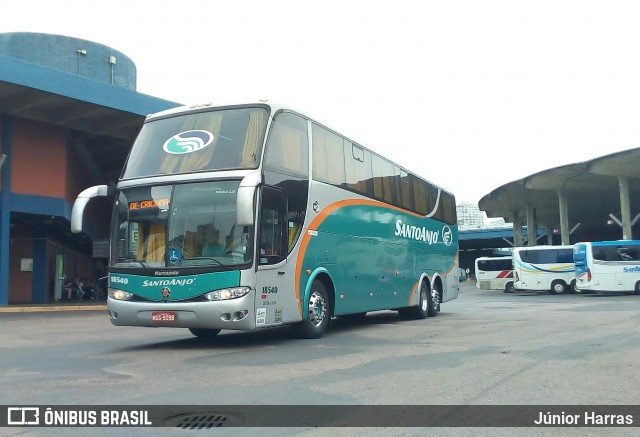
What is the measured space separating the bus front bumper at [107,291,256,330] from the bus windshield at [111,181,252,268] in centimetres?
59

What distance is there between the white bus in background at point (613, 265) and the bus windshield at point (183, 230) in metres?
28.6

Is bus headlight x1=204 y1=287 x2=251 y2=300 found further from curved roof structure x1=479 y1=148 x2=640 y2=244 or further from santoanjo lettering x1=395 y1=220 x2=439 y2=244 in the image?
curved roof structure x1=479 y1=148 x2=640 y2=244

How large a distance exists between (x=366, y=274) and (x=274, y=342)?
3.25 meters

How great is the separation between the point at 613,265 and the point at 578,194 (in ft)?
63.1

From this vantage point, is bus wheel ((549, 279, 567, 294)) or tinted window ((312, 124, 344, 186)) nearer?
tinted window ((312, 124, 344, 186))

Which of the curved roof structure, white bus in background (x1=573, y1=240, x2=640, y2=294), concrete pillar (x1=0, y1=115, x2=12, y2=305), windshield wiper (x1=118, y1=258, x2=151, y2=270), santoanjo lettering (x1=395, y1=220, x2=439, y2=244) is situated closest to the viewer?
windshield wiper (x1=118, y1=258, x2=151, y2=270)

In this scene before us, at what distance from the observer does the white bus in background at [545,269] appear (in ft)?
124

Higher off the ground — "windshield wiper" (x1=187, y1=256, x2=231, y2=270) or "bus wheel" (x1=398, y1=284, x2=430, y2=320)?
"windshield wiper" (x1=187, y1=256, x2=231, y2=270)

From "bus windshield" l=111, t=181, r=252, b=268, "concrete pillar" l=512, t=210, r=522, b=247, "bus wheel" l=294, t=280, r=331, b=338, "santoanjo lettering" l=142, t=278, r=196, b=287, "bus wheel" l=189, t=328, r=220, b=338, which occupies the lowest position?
"bus wheel" l=189, t=328, r=220, b=338

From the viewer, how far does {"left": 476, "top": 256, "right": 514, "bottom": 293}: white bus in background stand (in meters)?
43.6

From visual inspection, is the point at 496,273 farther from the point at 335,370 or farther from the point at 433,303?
the point at 335,370

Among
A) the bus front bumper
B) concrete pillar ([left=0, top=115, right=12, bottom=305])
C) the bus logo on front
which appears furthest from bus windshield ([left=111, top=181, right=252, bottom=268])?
concrete pillar ([left=0, top=115, right=12, bottom=305])

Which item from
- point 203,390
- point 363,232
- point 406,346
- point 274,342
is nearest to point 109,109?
point 363,232

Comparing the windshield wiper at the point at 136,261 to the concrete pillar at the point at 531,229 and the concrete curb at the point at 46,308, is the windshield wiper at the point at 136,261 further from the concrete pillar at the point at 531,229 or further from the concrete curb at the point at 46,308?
the concrete pillar at the point at 531,229
